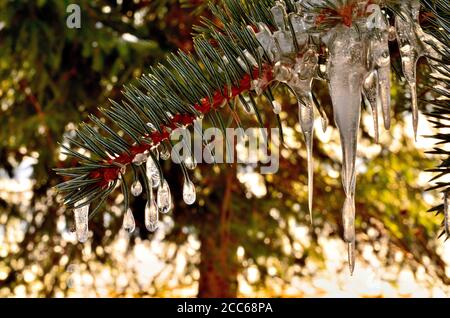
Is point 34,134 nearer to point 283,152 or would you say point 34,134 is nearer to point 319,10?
point 283,152

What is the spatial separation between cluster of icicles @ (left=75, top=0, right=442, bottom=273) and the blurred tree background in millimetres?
1424

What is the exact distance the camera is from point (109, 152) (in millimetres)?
359

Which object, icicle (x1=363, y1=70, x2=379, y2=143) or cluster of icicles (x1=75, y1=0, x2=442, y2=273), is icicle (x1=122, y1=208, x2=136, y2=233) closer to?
cluster of icicles (x1=75, y1=0, x2=442, y2=273)

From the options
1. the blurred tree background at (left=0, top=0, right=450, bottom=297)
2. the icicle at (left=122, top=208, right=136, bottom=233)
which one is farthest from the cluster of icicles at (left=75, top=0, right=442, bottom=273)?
the blurred tree background at (left=0, top=0, right=450, bottom=297)

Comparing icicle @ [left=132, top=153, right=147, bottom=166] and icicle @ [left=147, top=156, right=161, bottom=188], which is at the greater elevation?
icicle @ [left=132, top=153, right=147, bottom=166]

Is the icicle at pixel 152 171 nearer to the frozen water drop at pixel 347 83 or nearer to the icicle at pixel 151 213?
the icicle at pixel 151 213

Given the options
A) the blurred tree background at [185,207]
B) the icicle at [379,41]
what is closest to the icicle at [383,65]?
the icicle at [379,41]

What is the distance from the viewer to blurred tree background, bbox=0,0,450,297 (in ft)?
6.21

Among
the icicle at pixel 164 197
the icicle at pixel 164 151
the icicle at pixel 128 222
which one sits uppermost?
the icicle at pixel 164 151

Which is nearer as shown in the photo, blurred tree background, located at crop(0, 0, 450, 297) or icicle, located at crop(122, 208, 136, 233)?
icicle, located at crop(122, 208, 136, 233)

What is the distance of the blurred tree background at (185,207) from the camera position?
1.89 m

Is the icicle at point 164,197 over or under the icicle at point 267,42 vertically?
under

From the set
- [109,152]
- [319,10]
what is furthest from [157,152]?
[319,10]

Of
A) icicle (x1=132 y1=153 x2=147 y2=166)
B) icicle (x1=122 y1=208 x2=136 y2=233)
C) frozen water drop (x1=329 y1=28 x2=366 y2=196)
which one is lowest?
icicle (x1=122 y1=208 x2=136 y2=233)
